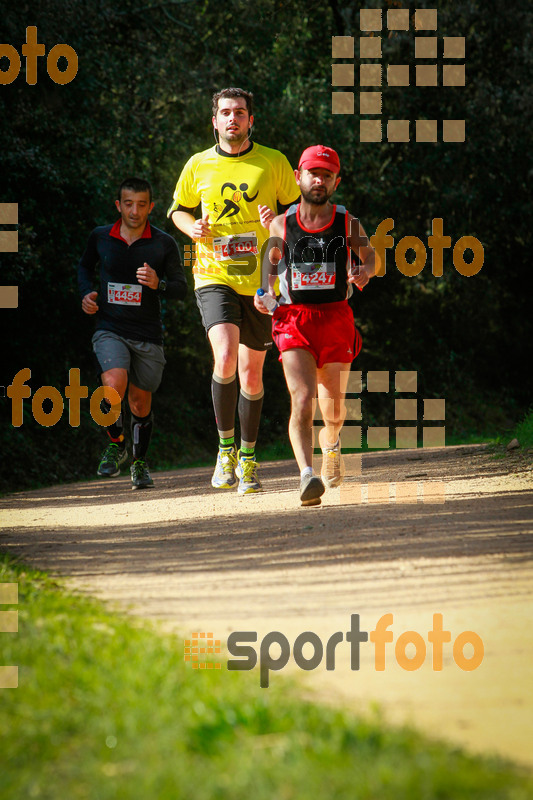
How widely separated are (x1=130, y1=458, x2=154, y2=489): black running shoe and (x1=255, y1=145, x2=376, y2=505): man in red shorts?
276cm

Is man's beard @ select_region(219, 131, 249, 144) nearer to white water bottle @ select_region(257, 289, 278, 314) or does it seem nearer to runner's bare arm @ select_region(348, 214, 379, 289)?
runner's bare arm @ select_region(348, 214, 379, 289)

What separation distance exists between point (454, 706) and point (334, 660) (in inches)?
21.9

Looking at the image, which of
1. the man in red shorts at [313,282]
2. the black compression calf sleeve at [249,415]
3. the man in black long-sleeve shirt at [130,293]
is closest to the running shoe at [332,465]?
the man in red shorts at [313,282]

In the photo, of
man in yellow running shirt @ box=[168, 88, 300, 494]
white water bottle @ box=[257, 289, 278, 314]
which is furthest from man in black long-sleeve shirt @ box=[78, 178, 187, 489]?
white water bottle @ box=[257, 289, 278, 314]

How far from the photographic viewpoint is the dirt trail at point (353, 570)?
299 cm

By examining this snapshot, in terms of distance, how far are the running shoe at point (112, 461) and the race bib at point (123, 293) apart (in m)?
1.21

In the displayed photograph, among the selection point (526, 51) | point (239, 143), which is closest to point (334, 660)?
point (239, 143)

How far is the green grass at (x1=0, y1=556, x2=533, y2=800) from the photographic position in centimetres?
228

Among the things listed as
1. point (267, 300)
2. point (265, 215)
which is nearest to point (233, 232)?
point (265, 215)

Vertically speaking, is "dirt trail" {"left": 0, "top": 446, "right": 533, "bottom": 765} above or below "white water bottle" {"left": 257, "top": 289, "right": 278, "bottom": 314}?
below

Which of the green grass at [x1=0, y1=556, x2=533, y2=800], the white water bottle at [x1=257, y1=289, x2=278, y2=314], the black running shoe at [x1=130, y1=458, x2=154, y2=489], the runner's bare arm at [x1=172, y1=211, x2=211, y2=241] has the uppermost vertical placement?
the runner's bare arm at [x1=172, y1=211, x2=211, y2=241]

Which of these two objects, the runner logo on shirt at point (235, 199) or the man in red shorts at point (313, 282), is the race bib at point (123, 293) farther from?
the man in red shorts at point (313, 282)

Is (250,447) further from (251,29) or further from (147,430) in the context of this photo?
(251,29)

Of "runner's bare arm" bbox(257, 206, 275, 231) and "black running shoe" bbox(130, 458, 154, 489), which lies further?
"black running shoe" bbox(130, 458, 154, 489)
